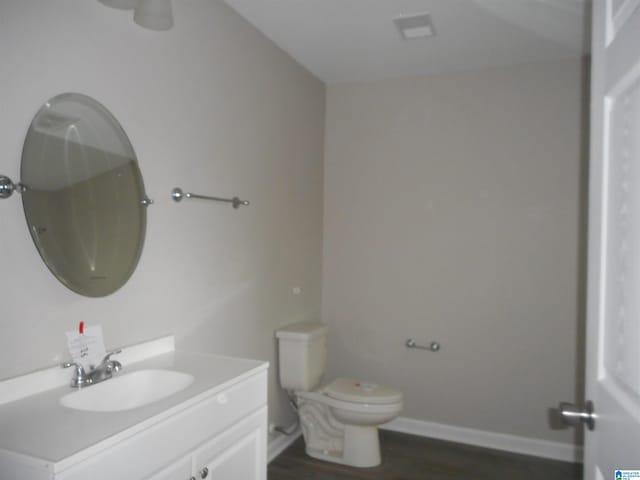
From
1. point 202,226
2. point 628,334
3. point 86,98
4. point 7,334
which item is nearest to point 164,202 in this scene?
point 202,226

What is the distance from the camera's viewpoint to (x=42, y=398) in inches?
53.2

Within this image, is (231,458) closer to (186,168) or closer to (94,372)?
(94,372)

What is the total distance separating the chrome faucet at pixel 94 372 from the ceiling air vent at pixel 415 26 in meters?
→ 2.07

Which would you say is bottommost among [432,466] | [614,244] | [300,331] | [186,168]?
[432,466]

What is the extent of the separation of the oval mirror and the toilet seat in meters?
1.45

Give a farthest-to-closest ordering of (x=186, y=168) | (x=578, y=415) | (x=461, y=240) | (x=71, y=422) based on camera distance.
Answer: (x=461, y=240) < (x=186, y=168) < (x=71, y=422) < (x=578, y=415)

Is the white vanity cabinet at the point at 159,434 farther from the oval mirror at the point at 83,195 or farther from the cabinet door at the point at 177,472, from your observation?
the oval mirror at the point at 83,195

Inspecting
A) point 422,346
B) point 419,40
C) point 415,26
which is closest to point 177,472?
point 422,346

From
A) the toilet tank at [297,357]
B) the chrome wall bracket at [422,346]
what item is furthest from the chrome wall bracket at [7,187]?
the chrome wall bracket at [422,346]

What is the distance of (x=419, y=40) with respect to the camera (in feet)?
8.83

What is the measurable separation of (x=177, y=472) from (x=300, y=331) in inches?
→ 60.1

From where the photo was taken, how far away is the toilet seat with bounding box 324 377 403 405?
262cm

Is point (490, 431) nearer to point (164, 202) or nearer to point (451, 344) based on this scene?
point (451, 344)

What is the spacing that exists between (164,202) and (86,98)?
493 millimetres
